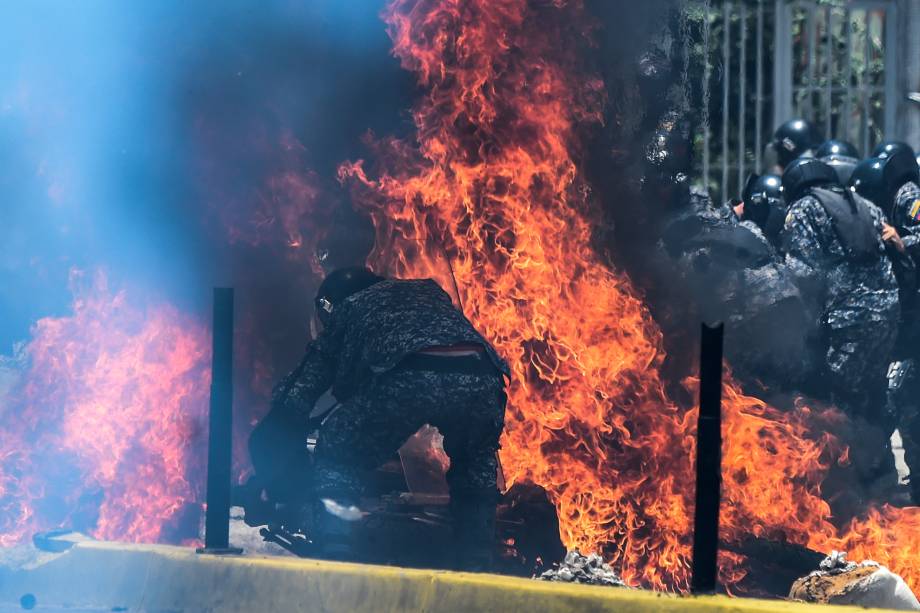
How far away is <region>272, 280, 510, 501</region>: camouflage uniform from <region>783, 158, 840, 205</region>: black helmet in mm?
3518

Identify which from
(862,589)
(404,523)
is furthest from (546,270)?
(862,589)

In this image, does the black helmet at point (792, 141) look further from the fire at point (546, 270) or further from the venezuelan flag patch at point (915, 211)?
the fire at point (546, 270)

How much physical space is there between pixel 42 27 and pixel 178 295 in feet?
5.84

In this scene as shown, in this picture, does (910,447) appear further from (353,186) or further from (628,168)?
(353,186)

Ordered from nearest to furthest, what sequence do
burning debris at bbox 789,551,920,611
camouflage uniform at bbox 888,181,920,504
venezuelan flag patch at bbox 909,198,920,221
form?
1. burning debris at bbox 789,551,920,611
2. camouflage uniform at bbox 888,181,920,504
3. venezuelan flag patch at bbox 909,198,920,221

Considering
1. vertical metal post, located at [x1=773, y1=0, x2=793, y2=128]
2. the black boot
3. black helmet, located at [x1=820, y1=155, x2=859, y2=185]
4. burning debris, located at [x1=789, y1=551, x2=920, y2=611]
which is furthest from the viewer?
vertical metal post, located at [x1=773, y1=0, x2=793, y2=128]

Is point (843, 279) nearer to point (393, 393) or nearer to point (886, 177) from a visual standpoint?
point (886, 177)

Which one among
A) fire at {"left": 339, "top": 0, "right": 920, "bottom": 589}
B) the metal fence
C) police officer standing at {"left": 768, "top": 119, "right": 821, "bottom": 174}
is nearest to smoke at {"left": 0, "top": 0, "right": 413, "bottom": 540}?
fire at {"left": 339, "top": 0, "right": 920, "bottom": 589}

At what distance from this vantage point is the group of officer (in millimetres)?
9344

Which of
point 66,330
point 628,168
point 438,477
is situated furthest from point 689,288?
point 66,330

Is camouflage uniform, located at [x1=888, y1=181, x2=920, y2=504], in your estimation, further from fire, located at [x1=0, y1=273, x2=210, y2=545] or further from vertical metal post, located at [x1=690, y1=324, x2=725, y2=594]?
vertical metal post, located at [x1=690, y1=324, x2=725, y2=594]

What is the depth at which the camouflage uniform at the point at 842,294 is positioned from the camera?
9344mm

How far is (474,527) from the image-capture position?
6777mm

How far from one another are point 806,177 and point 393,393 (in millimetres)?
4018
